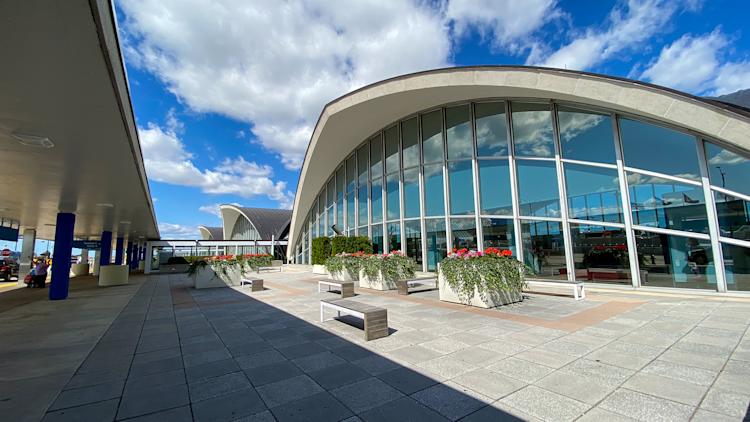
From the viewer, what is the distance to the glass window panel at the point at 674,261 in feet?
29.5

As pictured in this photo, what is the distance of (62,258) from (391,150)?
1533 centimetres

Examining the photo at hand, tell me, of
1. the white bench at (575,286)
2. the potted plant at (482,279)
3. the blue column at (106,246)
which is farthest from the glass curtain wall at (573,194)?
the blue column at (106,246)

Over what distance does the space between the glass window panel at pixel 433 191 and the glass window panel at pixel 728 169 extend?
847 cm

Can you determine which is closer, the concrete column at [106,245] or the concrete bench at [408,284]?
the concrete bench at [408,284]

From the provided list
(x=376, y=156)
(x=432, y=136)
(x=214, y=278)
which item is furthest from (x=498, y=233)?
(x=214, y=278)

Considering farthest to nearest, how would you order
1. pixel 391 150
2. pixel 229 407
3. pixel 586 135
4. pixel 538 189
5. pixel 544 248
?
pixel 391 150, pixel 538 189, pixel 544 248, pixel 586 135, pixel 229 407

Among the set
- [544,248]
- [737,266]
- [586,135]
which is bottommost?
[737,266]

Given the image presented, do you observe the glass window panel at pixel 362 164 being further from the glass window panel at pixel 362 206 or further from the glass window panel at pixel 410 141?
the glass window panel at pixel 410 141

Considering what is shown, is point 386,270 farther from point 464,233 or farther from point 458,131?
point 458,131

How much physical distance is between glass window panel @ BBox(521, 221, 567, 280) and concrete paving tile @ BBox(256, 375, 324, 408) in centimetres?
1022

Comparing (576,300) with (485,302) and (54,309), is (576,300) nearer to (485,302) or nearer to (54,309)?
(485,302)

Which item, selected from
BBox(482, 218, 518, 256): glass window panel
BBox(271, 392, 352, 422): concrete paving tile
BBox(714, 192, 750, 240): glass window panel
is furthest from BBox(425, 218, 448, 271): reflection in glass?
BBox(271, 392, 352, 422): concrete paving tile

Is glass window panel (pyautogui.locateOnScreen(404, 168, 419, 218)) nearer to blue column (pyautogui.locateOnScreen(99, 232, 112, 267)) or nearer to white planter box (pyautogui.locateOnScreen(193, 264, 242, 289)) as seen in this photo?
white planter box (pyautogui.locateOnScreen(193, 264, 242, 289))

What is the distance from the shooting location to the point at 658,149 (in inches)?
391
